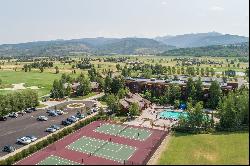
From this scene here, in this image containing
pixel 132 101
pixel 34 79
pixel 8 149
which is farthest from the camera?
pixel 34 79

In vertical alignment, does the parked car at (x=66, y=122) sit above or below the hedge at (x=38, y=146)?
below

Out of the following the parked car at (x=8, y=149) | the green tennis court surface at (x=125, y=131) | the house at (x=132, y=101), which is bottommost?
the parked car at (x=8, y=149)

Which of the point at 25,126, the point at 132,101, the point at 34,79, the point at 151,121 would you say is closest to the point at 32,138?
the point at 25,126

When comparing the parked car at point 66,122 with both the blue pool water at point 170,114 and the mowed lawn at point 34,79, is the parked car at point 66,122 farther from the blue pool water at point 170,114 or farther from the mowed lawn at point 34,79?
the mowed lawn at point 34,79

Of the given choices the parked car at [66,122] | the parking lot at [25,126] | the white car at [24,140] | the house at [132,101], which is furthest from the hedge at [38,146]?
the house at [132,101]

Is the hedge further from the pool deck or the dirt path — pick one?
the dirt path

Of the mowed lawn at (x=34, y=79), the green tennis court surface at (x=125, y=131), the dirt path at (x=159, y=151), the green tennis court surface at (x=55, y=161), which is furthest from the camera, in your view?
the mowed lawn at (x=34, y=79)

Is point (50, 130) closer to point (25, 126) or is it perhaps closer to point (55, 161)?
point (25, 126)
